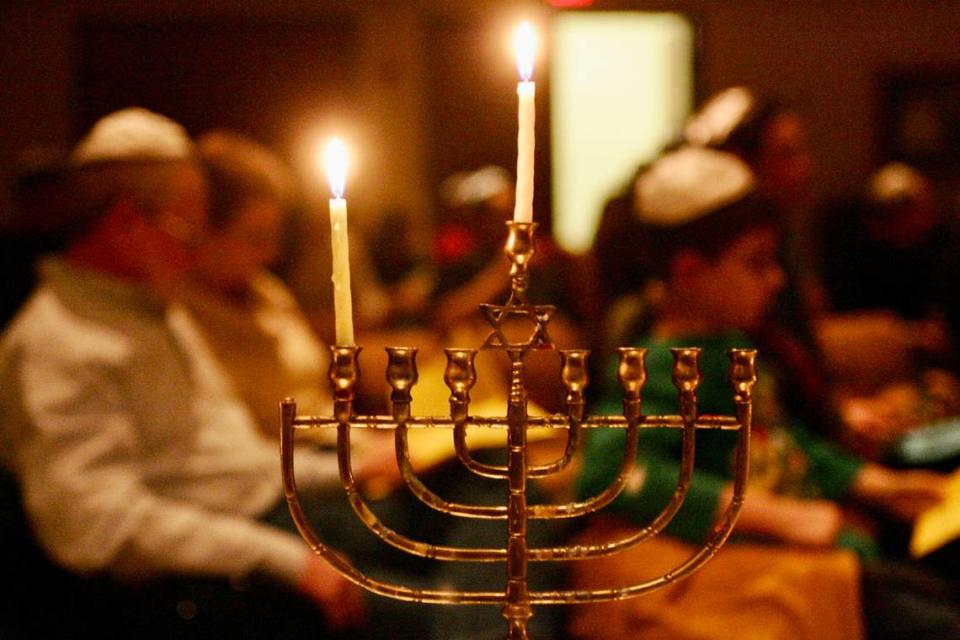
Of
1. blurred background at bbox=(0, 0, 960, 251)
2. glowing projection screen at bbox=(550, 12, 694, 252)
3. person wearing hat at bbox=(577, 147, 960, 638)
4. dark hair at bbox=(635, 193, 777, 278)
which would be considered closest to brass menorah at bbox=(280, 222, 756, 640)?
person wearing hat at bbox=(577, 147, 960, 638)

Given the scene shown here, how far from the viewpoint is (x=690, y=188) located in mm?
1452

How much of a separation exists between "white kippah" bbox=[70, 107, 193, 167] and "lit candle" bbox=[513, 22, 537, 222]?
112 centimetres

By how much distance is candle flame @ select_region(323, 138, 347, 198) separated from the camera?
2.39 ft

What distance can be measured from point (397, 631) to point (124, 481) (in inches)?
19.8

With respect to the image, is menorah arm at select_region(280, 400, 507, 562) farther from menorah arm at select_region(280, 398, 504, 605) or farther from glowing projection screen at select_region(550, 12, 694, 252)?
glowing projection screen at select_region(550, 12, 694, 252)

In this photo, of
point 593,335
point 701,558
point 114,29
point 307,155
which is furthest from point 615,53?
point 701,558

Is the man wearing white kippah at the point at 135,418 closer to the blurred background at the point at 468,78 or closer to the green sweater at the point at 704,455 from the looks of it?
the green sweater at the point at 704,455

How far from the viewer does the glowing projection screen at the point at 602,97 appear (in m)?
5.59

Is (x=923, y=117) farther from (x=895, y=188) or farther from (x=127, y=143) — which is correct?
(x=127, y=143)

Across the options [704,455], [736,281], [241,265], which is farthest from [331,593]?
[241,265]

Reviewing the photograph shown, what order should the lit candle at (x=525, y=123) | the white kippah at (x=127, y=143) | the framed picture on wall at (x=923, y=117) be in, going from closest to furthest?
the lit candle at (x=525, y=123) → the white kippah at (x=127, y=143) → the framed picture on wall at (x=923, y=117)

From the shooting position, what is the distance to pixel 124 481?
1.49 metres

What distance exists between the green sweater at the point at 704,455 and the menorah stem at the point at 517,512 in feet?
1.85

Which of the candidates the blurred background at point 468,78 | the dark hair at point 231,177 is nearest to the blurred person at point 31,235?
the dark hair at point 231,177
